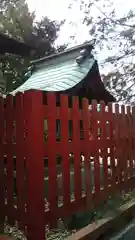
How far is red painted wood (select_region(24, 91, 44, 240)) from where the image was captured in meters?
2.15

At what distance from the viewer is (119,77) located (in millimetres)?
11195

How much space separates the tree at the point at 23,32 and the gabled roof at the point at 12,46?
1119cm

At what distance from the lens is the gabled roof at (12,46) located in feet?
11.7

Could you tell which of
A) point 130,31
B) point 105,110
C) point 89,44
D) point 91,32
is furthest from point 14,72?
point 105,110

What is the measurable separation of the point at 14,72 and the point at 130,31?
25.7 ft

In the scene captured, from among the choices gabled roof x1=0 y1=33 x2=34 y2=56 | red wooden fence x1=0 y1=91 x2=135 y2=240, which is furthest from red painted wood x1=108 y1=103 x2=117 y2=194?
gabled roof x1=0 y1=33 x2=34 y2=56

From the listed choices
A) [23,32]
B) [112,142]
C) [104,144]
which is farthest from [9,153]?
[23,32]

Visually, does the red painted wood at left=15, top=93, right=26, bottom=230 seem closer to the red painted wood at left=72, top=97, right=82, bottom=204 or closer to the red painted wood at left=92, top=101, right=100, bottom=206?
the red painted wood at left=72, top=97, right=82, bottom=204

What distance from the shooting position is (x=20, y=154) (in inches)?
91.2

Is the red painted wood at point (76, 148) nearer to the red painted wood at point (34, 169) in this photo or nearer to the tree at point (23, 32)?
the red painted wood at point (34, 169)

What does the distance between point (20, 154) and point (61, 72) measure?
435 cm

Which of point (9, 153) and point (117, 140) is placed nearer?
point (9, 153)

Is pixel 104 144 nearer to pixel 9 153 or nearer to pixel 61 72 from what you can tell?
pixel 9 153

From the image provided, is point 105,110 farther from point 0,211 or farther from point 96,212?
point 0,211
